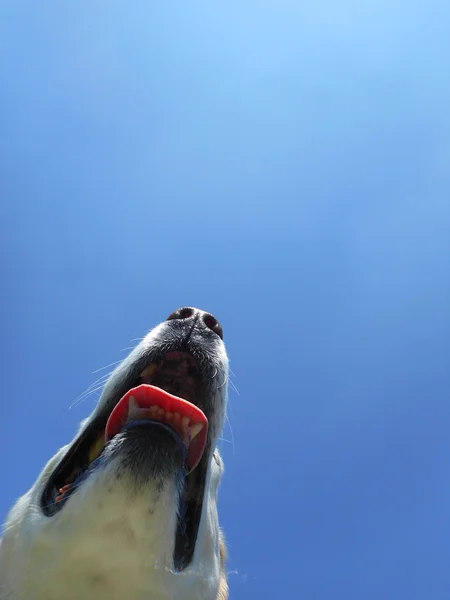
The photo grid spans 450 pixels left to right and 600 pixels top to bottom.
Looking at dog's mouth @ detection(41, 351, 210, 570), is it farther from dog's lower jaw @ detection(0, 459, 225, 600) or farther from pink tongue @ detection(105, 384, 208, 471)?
dog's lower jaw @ detection(0, 459, 225, 600)

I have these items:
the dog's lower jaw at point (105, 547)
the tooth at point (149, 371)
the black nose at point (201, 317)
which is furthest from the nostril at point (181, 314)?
the dog's lower jaw at point (105, 547)

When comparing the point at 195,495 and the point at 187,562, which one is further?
the point at 195,495

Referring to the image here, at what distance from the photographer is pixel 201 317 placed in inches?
225

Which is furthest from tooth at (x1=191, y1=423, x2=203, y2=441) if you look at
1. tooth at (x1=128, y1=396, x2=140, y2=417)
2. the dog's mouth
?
tooth at (x1=128, y1=396, x2=140, y2=417)

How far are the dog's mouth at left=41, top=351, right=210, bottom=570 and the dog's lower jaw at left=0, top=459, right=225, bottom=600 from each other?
0.22 metres

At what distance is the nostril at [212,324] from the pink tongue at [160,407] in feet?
3.19

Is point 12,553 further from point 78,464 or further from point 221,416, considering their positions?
point 221,416

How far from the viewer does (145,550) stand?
4305 mm

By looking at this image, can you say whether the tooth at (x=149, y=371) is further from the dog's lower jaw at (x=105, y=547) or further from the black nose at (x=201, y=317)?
the dog's lower jaw at (x=105, y=547)

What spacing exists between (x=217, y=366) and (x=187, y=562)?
5.75 ft

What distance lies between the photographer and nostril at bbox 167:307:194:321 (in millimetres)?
5719

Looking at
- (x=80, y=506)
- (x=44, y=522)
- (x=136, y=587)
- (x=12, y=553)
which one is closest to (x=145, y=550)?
(x=136, y=587)

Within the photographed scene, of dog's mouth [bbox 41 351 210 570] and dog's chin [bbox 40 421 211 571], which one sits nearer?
dog's chin [bbox 40 421 211 571]

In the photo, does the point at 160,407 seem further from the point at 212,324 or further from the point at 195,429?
the point at 212,324
